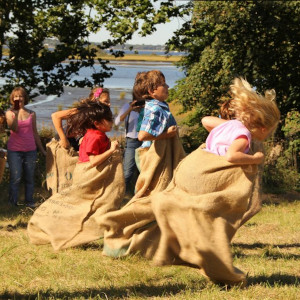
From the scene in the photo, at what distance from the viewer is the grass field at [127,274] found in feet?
18.8

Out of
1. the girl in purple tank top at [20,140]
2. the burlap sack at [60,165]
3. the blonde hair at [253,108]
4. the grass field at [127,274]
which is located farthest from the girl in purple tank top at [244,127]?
the girl in purple tank top at [20,140]

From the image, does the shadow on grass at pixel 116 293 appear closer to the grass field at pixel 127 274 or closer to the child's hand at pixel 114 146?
the grass field at pixel 127 274

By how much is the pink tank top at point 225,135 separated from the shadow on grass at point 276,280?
1.22 meters

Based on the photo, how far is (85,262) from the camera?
6.87m

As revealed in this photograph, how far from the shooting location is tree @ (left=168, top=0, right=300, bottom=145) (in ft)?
46.2

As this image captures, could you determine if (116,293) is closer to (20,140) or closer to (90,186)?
(90,186)

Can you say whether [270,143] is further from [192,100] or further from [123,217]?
[123,217]

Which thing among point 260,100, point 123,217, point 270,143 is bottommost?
point 270,143

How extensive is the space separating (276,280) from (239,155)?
55.4 inches

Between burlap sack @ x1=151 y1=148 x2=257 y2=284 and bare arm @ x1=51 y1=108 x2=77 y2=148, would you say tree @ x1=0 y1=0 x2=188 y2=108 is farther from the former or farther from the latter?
burlap sack @ x1=151 y1=148 x2=257 y2=284

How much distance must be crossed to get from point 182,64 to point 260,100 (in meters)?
10.1

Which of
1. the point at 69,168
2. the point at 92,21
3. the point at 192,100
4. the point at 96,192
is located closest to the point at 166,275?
the point at 96,192

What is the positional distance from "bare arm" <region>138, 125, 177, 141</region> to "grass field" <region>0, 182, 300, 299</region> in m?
1.16

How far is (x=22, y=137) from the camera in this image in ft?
35.0
